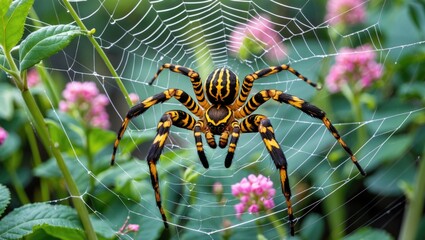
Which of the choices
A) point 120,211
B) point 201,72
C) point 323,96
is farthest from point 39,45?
point 323,96

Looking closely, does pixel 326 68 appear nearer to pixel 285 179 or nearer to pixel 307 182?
pixel 307 182

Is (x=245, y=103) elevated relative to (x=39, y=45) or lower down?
lower down

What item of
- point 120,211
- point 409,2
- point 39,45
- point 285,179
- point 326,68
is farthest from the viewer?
point 326,68

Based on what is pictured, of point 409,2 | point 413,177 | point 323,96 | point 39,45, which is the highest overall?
point 39,45

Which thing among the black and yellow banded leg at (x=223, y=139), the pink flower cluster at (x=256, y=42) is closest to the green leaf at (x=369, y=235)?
the black and yellow banded leg at (x=223, y=139)

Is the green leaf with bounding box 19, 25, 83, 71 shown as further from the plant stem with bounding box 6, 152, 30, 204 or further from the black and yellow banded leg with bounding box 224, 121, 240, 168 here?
the plant stem with bounding box 6, 152, 30, 204
